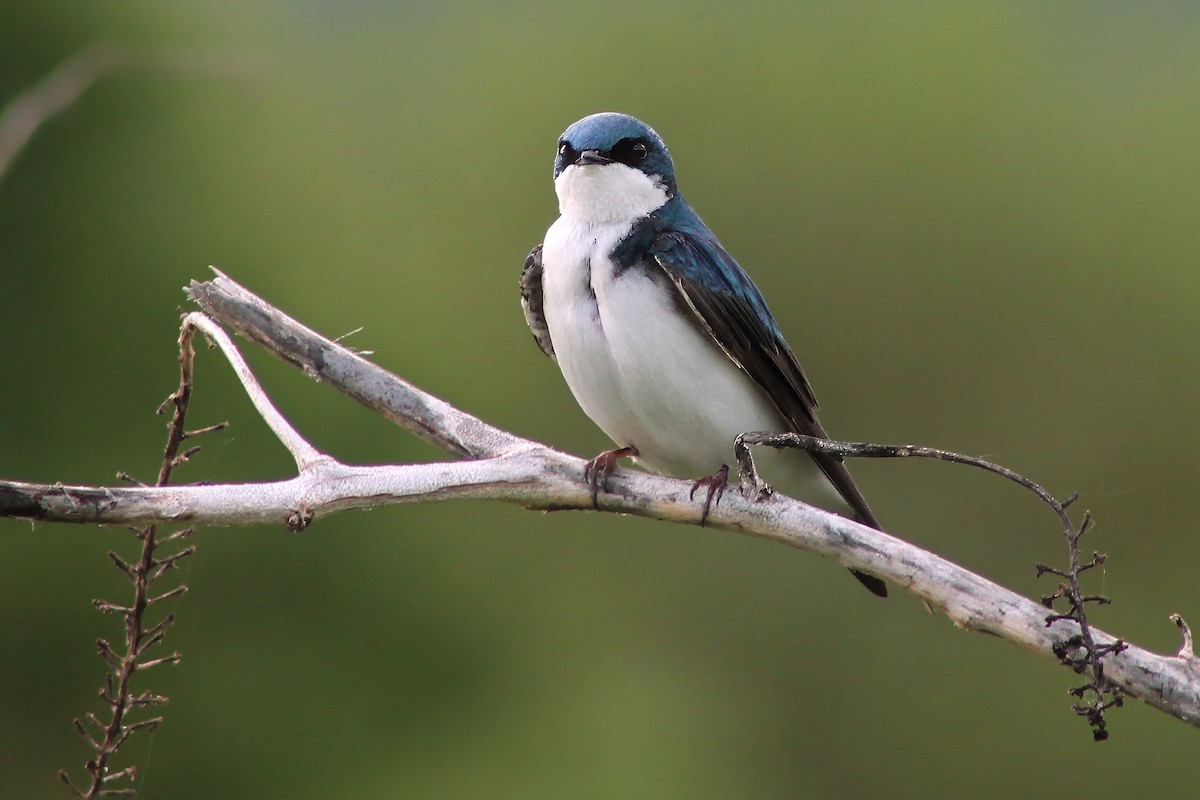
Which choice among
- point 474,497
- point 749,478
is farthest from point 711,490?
point 474,497

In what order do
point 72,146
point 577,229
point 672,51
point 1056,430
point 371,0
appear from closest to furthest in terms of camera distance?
point 577,229 → point 72,146 → point 1056,430 → point 672,51 → point 371,0

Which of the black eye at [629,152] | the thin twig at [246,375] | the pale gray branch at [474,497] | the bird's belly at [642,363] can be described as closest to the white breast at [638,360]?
the bird's belly at [642,363]

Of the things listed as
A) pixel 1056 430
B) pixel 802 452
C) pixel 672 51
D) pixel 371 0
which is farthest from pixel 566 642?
pixel 371 0

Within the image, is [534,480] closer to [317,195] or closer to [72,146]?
[72,146]

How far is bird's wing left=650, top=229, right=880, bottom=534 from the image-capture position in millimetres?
2006

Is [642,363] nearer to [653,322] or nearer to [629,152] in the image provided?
[653,322]

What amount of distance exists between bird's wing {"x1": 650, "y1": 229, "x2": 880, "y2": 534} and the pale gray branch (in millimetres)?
340

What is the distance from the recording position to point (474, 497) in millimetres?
1619

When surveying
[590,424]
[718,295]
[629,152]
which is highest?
[590,424]

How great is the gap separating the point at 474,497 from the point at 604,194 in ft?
2.21

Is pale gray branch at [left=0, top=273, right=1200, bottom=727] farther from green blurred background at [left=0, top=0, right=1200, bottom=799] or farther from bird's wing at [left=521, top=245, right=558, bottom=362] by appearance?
green blurred background at [left=0, top=0, right=1200, bottom=799]

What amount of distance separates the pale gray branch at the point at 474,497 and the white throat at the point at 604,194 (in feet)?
1.47

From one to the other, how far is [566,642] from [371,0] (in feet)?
18.3

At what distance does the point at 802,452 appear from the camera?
2.20m
